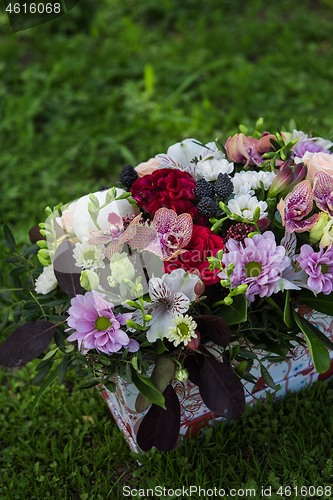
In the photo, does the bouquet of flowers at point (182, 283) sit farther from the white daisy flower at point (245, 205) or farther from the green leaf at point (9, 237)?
the green leaf at point (9, 237)

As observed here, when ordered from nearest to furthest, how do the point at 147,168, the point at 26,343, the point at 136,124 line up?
the point at 26,343 → the point at 147,168 → the point at 136,124

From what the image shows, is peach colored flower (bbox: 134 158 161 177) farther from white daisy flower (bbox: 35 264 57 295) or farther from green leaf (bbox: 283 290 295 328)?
green leaf (bbox: 283 290 295 328)

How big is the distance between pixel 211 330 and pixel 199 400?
0.30 meters

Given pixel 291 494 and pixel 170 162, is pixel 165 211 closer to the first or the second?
pixel 170 162

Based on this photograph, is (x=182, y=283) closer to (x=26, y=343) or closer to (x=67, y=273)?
(x=67, y=273)

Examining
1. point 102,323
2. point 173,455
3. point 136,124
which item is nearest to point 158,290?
point 102,323

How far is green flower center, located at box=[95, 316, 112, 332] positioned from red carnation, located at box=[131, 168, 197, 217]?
0.29 meters

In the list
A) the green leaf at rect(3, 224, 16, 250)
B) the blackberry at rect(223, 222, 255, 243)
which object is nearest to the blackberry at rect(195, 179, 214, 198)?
the blackberry at rect(223, 222, 255, 243)

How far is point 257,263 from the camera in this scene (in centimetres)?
A: 102

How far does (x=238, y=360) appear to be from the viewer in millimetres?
1155

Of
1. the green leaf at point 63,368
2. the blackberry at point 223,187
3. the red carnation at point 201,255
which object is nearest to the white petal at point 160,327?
the red carnation at point 201,255

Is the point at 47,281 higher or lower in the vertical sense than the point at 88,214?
lower

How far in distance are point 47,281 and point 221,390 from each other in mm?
530

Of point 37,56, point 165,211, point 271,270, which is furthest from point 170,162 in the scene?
point 37,56
